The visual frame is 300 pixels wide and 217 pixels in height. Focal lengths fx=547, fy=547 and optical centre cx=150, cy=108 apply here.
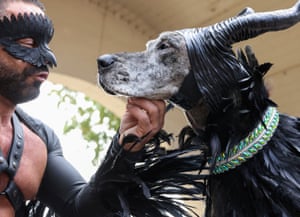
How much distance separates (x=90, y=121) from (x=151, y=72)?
69.1 inches

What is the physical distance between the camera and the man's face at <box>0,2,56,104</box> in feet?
2.50

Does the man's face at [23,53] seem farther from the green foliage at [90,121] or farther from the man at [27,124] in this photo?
the green foliage at [90,121]

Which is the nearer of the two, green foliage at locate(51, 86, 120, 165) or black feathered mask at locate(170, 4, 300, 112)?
black feathered mask at locate(170, 4, 300, 112)

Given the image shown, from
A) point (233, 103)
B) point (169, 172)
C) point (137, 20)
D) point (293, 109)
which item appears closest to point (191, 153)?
point (169, 172)

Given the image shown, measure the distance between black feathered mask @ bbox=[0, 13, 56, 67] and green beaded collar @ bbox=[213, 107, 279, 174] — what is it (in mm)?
301

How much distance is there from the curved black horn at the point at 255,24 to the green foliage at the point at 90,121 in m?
1.67

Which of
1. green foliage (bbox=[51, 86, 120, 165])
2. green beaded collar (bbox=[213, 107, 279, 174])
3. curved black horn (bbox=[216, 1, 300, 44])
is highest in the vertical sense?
curved black horn (bbox=[216, 1, 300, 44])

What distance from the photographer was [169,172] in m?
0.78

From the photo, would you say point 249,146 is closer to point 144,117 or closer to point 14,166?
point 144,117

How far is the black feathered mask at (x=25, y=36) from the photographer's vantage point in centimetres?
76

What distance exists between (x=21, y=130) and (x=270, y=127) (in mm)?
386

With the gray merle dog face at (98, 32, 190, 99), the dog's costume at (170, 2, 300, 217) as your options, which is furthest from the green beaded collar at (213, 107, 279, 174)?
the gray merle dog face at (98, 32, 190, 99)

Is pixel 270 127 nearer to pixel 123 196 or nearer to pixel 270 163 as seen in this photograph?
pixel 270 163

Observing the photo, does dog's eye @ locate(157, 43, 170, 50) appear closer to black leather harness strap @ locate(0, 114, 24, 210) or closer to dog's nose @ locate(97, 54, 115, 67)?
dog's nose @ locate(97, 54, 115, 67)
